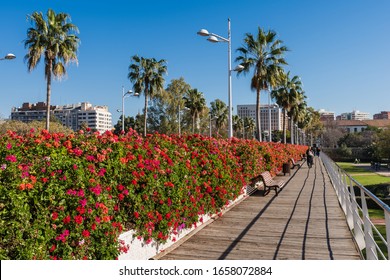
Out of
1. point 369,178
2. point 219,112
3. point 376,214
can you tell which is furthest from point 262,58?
point 219,112

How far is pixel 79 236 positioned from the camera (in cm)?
367

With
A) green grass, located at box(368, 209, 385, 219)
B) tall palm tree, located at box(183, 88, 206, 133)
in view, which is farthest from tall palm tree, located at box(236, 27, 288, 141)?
tall palm tree, located at box(183, 88, 206, 133)

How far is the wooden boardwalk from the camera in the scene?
553cm

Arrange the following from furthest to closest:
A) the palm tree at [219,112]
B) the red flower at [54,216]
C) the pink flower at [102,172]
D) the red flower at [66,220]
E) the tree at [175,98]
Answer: the palm tree at [219,112]
the tree at [175,98]
the pink flower at [102,172]
the red flower at [66,220]
the red flower at [54,216]

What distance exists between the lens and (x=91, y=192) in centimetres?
389

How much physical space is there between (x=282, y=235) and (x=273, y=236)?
190 mm

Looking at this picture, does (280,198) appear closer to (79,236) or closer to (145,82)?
(79,236)

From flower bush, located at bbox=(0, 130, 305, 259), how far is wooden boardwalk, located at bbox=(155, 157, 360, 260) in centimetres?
47

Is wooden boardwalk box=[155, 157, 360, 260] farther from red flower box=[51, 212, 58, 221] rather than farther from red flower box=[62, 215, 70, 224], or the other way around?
red flower box=[51, 212, 58, 221]

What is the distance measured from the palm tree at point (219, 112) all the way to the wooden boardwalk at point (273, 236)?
6259cm

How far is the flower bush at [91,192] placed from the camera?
3.12 meters

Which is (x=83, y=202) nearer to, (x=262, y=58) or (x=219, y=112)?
(x=262, y=58)

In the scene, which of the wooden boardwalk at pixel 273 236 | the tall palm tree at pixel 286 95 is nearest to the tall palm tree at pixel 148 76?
the tall palm tree at pixel 286 95

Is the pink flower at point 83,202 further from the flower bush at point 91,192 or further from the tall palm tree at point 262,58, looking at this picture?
the tall palm tree at point 262,58
